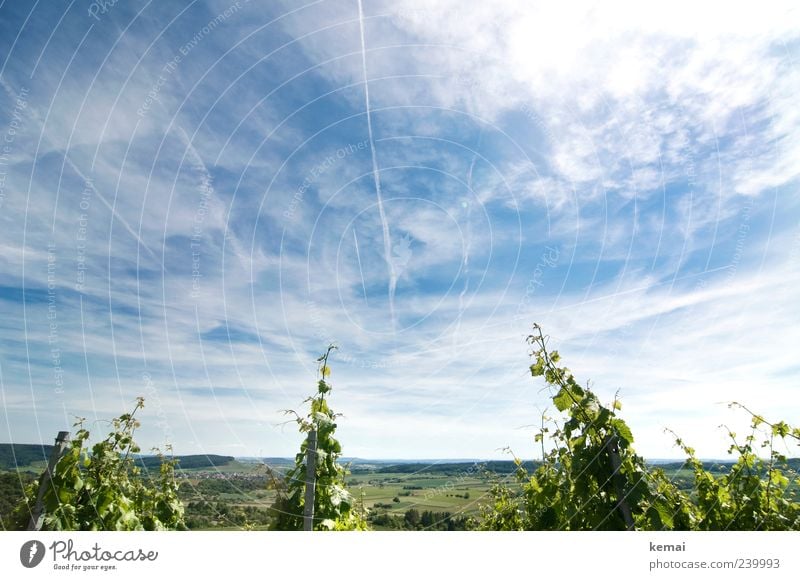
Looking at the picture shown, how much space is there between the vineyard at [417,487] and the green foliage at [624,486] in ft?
0.04

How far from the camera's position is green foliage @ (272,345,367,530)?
4910 mm

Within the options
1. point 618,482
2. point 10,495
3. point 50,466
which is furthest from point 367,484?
point 10,495

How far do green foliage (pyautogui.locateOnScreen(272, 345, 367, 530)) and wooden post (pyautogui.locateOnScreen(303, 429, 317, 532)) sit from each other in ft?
0.58

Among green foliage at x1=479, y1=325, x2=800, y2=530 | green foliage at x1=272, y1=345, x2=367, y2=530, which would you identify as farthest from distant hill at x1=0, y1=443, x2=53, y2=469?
green foliage at x1=479, y1=325, x2=800, y2=530

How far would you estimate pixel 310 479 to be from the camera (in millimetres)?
4559

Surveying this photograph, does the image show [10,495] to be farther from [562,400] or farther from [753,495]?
[753,495]

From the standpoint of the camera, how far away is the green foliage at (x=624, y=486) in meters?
4.25

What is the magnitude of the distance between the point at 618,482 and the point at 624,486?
0.19 ft

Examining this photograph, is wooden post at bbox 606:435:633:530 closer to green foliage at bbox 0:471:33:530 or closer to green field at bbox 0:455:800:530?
green field at bbox 0:455:800:530

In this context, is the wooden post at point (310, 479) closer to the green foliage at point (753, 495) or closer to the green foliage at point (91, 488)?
the green foliage at point (91, 488)

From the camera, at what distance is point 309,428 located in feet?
16.5

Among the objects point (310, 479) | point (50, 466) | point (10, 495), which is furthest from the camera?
point (310, 479)
